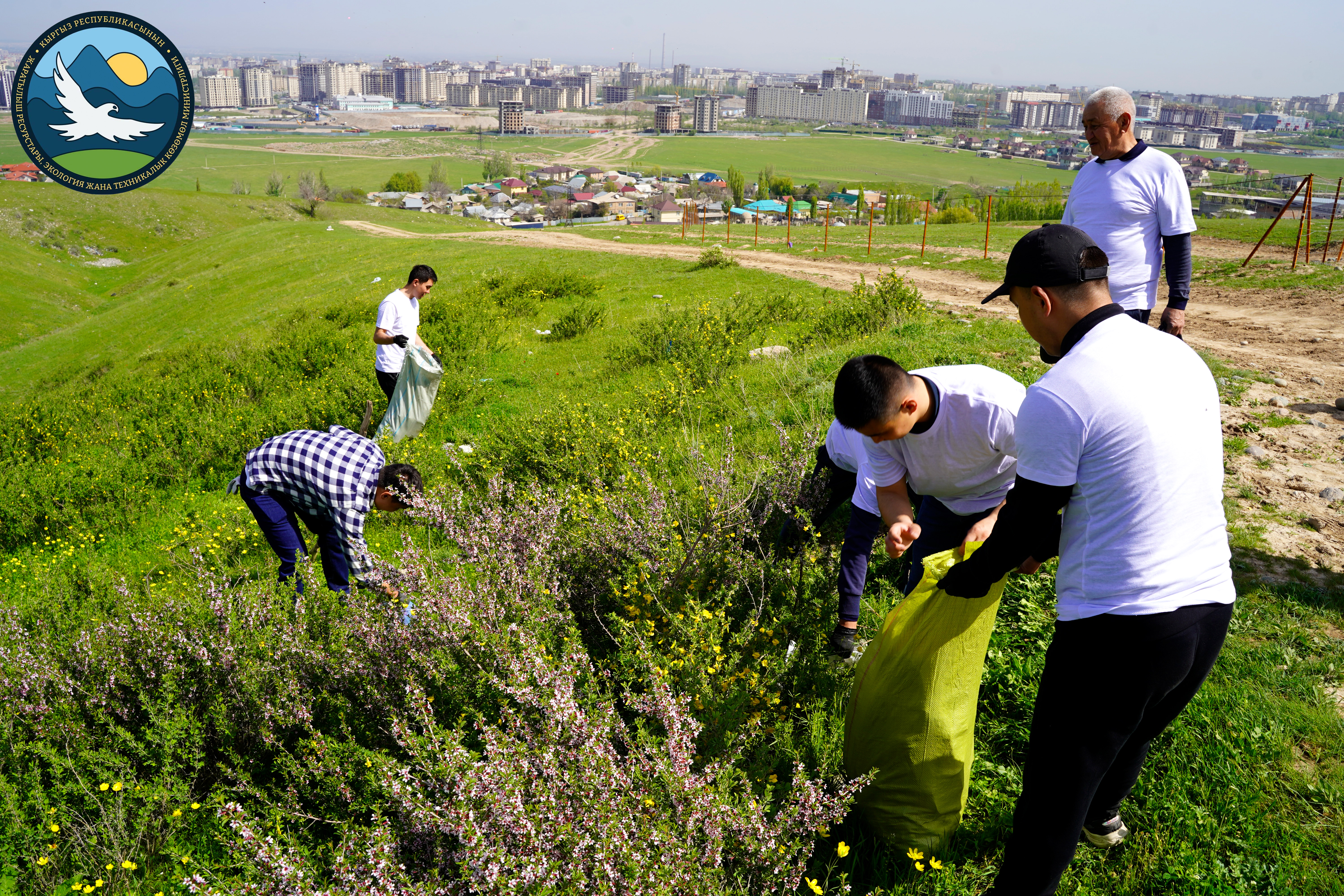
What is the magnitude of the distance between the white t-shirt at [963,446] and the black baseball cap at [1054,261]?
2.94 ft

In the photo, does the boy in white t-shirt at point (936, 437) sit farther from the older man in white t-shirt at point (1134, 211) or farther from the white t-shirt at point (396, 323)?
the white t-shirt at point (396, 323)

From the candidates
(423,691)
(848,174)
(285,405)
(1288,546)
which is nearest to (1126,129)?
(1288,546)

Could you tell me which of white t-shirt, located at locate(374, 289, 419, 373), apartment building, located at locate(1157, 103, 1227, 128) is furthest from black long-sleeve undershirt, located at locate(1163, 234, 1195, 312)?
apartment building, located at locate(1157, 103, 1227, 128)

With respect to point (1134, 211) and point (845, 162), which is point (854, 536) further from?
point (845, 162)

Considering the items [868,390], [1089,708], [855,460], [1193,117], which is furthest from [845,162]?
→ [1089,708]

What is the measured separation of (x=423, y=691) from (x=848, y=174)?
142242 millimetres

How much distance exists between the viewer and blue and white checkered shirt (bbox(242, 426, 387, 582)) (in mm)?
4145

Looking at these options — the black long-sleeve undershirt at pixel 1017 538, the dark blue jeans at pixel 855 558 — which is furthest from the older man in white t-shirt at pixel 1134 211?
the black long-sleeve undershirt at pixel 1017 538

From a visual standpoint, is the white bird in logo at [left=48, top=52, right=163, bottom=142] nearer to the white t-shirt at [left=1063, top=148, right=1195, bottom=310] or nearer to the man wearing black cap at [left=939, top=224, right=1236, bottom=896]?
the white t-shirt at [left=1063, top=148, right=1195, bottom=310]

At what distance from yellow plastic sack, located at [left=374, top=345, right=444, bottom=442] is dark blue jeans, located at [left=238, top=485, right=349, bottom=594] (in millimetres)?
2720

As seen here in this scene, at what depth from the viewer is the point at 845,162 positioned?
148625 millimetres

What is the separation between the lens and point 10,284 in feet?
119

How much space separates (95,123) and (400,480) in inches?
1567

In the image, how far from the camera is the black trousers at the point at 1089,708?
191cm
